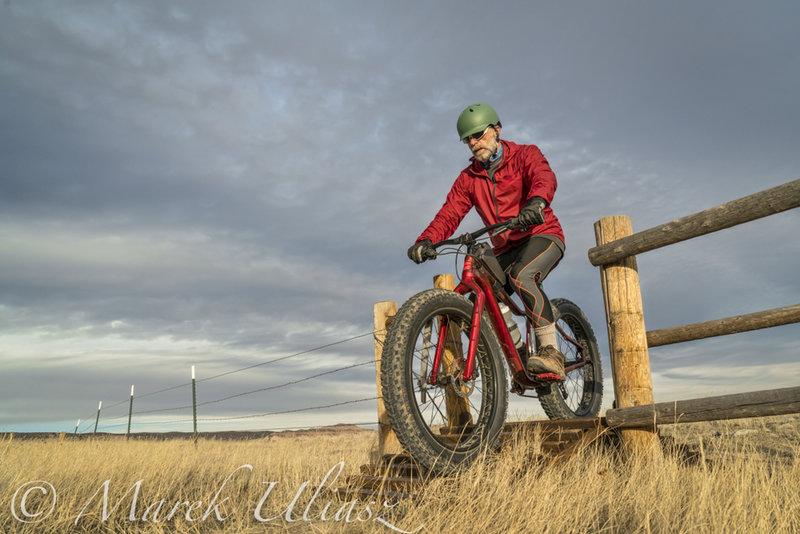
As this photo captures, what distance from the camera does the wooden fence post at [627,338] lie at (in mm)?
4707

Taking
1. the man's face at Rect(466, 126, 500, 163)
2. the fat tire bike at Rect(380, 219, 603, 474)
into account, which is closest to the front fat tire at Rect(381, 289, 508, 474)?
the fat tire bike at Rect(380, 219, 603, 474)

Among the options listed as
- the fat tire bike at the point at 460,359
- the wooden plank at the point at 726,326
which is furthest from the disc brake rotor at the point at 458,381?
the wooden plank at the point at 726,326

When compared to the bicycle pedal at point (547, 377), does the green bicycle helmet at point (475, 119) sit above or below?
above

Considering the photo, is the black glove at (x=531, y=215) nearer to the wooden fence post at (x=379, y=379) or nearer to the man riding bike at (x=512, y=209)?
the man riding bike at (x=512, y=209)

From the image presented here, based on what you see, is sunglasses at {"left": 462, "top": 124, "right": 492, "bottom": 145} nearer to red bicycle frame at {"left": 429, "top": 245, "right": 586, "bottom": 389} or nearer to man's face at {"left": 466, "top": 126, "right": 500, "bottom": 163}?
man's face at {"left": 466, "top": 126, "right": 500, "bottom": 163}

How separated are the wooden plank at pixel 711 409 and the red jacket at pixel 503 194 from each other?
1581 mm

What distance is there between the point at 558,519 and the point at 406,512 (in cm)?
88

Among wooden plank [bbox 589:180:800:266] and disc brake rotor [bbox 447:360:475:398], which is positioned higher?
wooden plank [bbox 589:180:800:266]

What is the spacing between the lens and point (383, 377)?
3.62 m

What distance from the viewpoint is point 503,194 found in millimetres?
4934

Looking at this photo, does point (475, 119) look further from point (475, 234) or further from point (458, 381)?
point (458, 381)

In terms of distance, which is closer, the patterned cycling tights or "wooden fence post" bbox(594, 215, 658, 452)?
the patterned cycling tights

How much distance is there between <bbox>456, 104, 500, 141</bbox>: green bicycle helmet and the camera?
15.2 ft

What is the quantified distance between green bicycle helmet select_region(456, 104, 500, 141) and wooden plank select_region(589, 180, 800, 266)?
1.53m
